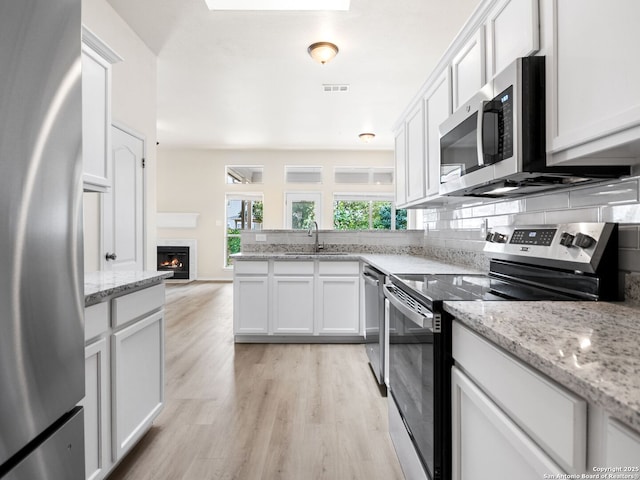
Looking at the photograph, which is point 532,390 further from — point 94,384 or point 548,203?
point 94,384

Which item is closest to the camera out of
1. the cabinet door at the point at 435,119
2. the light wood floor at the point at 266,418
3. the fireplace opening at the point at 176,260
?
the light wood floor at the point at 266,418

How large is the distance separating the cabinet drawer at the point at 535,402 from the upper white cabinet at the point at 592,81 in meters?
0.66

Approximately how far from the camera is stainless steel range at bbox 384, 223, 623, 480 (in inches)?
47.1

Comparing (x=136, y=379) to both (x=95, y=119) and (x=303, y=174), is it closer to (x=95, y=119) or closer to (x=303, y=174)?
(x=95, y=119)

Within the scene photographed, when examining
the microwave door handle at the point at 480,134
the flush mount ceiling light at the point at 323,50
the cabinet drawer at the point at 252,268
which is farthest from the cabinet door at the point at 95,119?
the flush mount ceiling light at the point at 323,50

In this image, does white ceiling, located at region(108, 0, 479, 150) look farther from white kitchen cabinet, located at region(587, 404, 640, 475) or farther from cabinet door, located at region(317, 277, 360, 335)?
white kitchen cabinet, located at region(587, 404, 640, 475)

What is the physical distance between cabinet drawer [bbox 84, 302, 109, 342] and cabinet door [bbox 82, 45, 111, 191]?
57cm

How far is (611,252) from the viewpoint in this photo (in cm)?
121

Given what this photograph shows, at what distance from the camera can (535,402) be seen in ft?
2.35

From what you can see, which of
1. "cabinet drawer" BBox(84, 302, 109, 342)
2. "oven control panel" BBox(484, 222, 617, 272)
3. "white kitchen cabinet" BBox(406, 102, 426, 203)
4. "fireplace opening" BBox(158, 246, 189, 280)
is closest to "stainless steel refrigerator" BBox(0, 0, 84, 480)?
"cabinet drawer" BBox(84, 302, 109, 342)

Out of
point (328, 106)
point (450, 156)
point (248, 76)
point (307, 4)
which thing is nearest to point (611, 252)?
point (450, 156)

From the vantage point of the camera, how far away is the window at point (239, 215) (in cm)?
812

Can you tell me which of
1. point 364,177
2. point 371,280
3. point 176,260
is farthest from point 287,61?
point 176,260

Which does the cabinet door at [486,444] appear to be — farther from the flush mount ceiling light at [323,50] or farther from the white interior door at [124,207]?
the flush mount ceiling light at [323,50]
